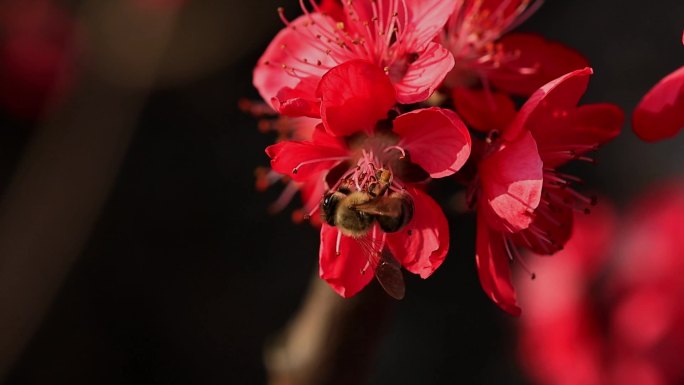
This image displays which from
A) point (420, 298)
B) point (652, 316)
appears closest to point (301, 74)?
point (652, 316)

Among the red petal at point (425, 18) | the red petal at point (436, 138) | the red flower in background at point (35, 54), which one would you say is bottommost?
the red flower in background at point (35, 54)

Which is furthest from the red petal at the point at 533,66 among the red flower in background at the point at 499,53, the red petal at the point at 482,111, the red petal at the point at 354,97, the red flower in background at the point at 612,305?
the red flower in background at the point at 612,305

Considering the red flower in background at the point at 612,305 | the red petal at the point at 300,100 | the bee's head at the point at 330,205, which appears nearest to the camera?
the red petal at the point at 300,100

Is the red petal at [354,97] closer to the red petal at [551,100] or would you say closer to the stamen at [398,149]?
the stamen at [398,149]

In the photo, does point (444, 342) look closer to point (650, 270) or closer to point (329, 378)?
point (650, 270)

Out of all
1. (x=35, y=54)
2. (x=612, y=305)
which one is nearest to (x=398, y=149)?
(x=612, y=305)

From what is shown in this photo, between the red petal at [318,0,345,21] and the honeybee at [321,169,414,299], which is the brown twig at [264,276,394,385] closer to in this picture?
the honeybee at [321,169,414,299]

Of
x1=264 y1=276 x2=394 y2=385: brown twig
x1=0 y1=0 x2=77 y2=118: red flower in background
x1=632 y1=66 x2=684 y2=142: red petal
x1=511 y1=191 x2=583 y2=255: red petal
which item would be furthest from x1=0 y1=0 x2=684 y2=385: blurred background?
x1=632 y1=66 x2=684 y2=142: red petal

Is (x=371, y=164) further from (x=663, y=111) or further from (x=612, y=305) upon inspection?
(x=612, y=305)
